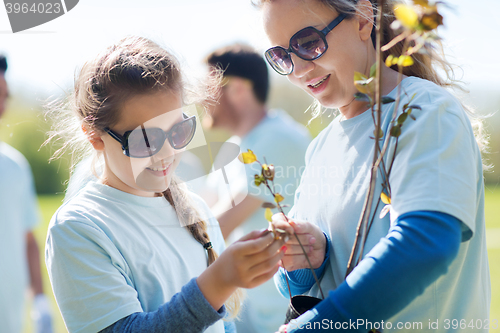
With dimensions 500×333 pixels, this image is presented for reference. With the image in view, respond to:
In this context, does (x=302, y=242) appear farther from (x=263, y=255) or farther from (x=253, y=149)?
(x=253, y=149)

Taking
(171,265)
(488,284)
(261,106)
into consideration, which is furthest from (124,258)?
(261,106)

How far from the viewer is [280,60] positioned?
4.34 ft

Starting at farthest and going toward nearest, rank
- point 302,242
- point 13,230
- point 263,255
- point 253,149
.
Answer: point 13,230 → point 253,149 → point 302,242 → point 263,255

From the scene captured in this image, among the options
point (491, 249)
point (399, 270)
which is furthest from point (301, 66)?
point (491, 249)

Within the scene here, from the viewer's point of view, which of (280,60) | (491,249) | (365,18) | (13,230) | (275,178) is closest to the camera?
(365,18)

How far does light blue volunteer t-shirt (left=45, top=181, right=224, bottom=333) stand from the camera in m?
1.08

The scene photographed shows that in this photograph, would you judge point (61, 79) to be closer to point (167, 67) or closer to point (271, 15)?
point (167, 67)

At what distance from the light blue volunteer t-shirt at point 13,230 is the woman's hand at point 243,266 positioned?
2061mm

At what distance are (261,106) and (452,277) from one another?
6.60ft

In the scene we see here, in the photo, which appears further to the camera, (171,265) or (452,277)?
(171,265)

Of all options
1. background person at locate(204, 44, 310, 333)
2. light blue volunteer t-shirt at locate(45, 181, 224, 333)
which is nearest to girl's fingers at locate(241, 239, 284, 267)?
light blue volunteer t-shirt at locate(45, 181, 224, 333)

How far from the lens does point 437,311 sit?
0.98m

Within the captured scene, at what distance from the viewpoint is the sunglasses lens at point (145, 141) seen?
1.30m

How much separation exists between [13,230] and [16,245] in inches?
4.5
